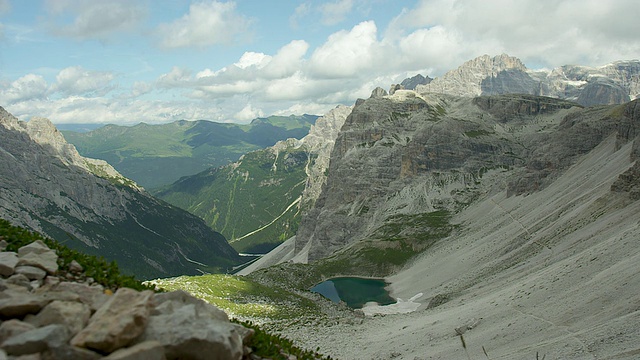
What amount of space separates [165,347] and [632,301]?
126 feet

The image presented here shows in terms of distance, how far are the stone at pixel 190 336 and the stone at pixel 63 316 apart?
A: 6.12 ft

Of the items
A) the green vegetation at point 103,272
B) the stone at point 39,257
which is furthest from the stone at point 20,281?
the green vegetation at point 103,272

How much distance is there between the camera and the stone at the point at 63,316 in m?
12.2

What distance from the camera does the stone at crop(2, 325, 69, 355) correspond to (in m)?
11.0

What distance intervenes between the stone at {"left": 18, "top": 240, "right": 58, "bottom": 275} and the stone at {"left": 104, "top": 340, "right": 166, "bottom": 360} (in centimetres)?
701

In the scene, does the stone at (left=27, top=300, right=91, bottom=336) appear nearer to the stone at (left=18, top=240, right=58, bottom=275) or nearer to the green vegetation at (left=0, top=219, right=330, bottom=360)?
the stone at (left=18, top=240, right=58, bottom=275)

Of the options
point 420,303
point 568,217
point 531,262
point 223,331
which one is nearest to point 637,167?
point 568,217

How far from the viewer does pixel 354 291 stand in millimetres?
159625

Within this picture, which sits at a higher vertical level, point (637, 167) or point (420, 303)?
point (637, 167)

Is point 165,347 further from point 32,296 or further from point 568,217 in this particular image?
point 568,217

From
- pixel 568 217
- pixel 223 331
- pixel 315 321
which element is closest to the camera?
pixel 223 331

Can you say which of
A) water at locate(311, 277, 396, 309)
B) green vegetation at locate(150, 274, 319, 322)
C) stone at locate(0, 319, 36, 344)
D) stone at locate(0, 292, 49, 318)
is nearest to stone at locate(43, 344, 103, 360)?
stone at locate(0, 319, 36, 344)

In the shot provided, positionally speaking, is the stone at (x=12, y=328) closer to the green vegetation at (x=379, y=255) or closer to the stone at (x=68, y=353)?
the stone at (x=68, y=353)

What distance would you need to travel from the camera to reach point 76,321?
12.4m
